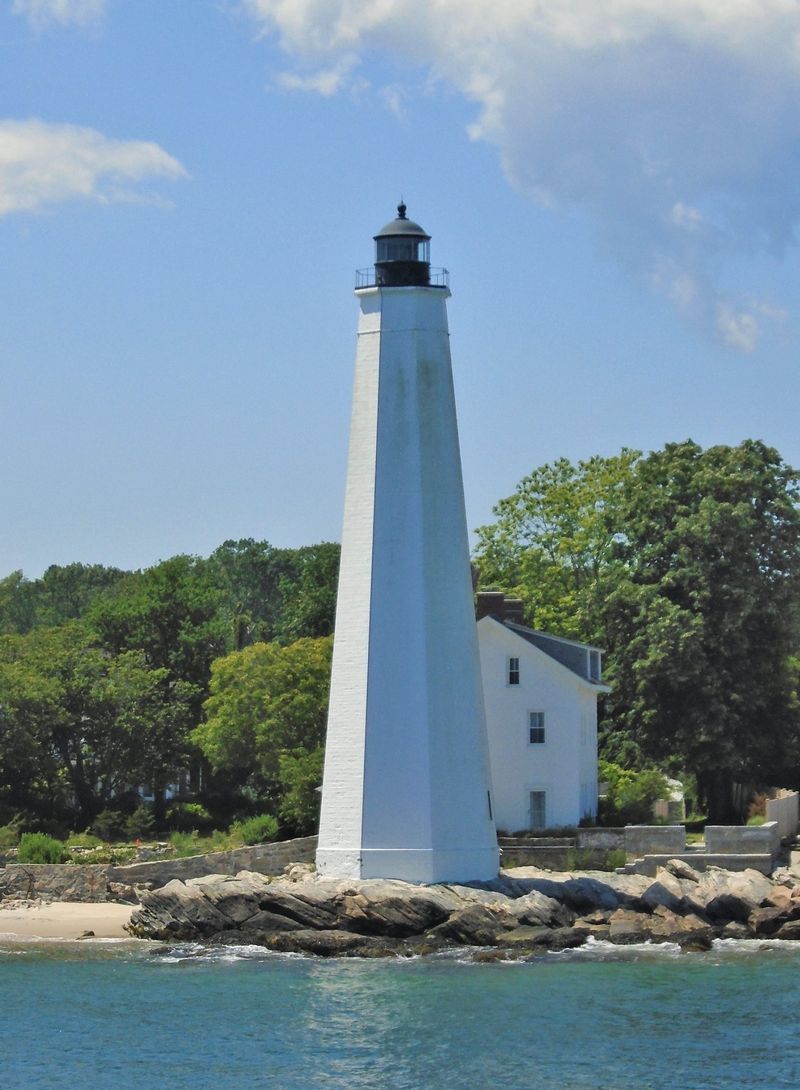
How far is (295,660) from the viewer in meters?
52.5

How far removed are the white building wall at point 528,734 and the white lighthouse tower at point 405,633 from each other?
6.94m

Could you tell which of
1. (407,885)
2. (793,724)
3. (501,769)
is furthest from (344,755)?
(793,724)

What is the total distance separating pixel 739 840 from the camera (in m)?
44.9

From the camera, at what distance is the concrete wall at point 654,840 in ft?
148

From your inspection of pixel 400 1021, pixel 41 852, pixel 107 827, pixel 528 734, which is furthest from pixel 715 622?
pixel 400 1021

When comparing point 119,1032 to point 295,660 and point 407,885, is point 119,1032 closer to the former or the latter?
point 407,885

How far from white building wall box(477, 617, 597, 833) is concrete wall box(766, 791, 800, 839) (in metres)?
4.45

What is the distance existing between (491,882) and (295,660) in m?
13.4

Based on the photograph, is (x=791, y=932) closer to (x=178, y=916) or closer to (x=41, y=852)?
(x=178, y=916)

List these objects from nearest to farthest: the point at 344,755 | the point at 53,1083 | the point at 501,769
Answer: the point at 53,1083
the point at 344,755
the point at 501,769

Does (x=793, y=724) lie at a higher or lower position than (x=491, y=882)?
higher

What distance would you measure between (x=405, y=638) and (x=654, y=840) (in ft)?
29.8

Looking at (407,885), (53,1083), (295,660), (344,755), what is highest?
(295,660)

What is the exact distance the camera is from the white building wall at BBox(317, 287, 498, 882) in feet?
131
